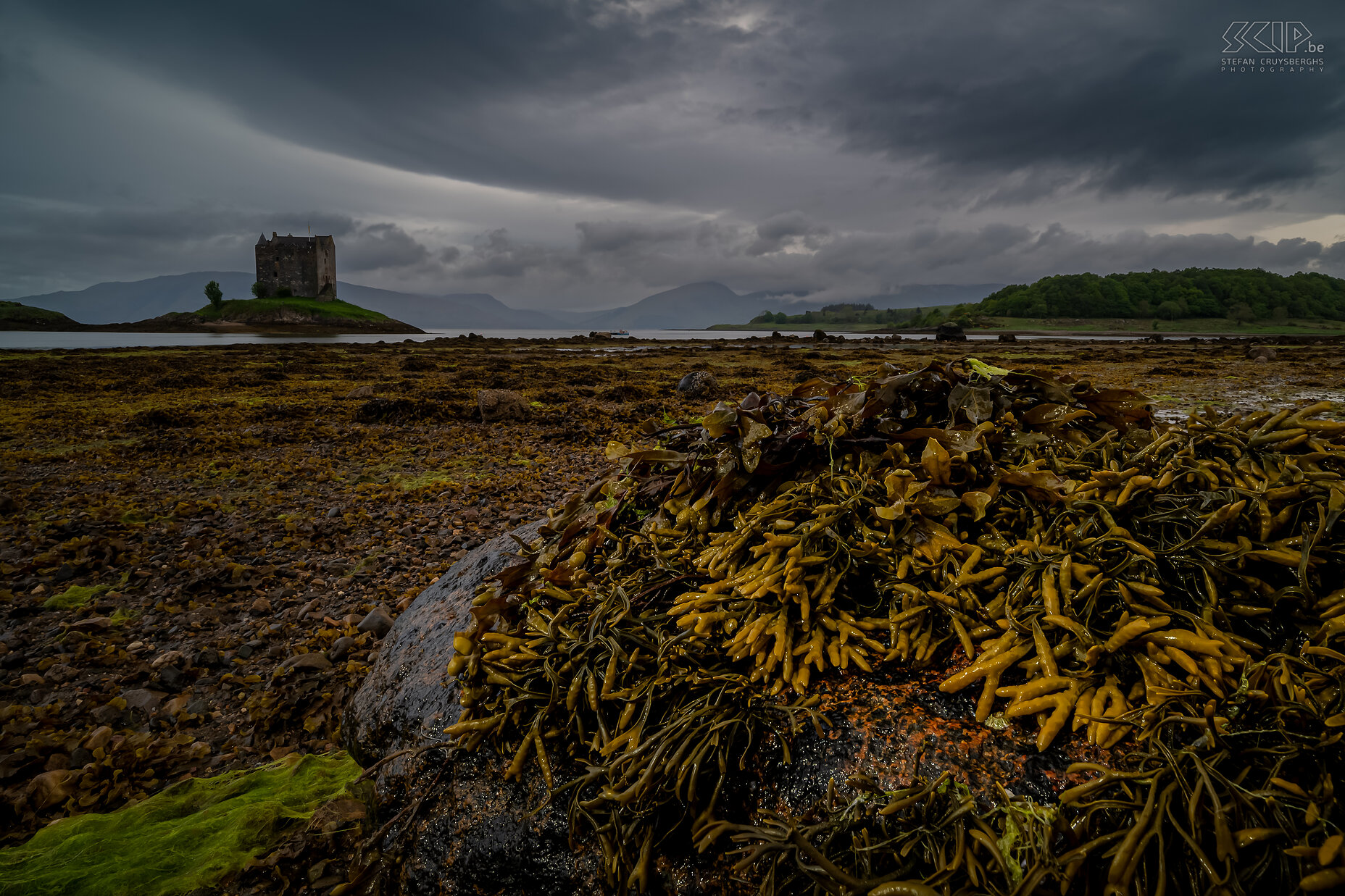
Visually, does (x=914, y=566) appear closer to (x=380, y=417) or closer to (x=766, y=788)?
(x=766, y=788)

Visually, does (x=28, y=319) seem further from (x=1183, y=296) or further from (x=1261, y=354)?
(x=1183, y=296)

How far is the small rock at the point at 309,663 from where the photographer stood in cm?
316

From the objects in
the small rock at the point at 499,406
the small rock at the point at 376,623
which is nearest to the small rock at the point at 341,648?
the small rock at the point at 376,623

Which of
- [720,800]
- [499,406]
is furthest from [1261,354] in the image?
[720,800]

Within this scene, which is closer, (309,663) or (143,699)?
(143,699)

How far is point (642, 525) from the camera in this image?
7.29ft

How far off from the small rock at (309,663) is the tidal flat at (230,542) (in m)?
0.01

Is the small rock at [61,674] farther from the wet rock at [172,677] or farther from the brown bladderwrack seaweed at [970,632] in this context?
the brown bladderwrack seaweed at [970,632]

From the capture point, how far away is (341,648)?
3322 mm

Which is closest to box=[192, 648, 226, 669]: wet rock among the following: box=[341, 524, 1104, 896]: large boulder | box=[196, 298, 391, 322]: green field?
box=[341, 524, 1104, 896]: large boulder

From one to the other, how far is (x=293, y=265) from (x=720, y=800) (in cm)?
9488

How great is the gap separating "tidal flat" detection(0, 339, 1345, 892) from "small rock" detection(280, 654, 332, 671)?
0.01 m

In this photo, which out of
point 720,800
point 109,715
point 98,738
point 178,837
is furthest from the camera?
point 109,715

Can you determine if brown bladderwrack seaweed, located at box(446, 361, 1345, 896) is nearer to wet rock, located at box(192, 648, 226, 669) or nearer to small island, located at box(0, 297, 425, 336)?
wet rock, located at box(192, 648, 226, 669)
